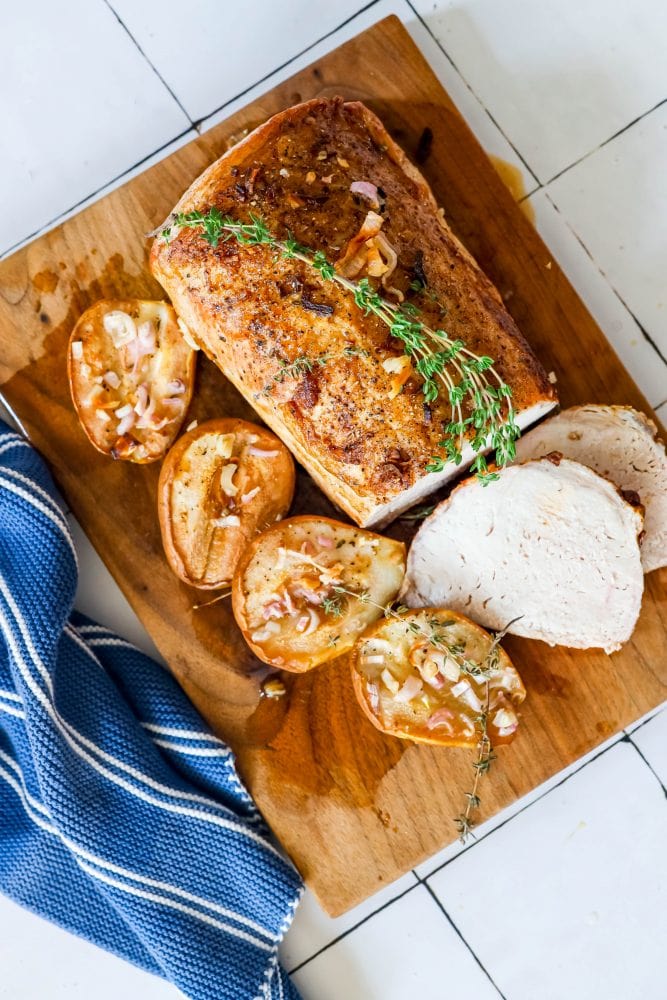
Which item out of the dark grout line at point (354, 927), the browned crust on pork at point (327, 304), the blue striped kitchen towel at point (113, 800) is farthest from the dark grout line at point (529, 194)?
the dark grout line at point (354, 927)

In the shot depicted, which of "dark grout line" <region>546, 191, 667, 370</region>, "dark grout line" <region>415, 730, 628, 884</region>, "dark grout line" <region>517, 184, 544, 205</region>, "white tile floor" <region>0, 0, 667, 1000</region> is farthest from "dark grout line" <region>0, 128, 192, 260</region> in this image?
"dark grout line" <region>415, 730, 628, 884</region>

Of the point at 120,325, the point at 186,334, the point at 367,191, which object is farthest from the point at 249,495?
the point at 367,191

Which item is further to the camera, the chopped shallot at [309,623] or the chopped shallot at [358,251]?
the chopped shallot at [309,623]

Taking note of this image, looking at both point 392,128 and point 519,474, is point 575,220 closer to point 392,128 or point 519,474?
point 392,128

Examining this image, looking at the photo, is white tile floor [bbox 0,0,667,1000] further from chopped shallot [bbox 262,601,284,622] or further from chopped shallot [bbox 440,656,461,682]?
chopped shallot [bbox 440,656,461,682]

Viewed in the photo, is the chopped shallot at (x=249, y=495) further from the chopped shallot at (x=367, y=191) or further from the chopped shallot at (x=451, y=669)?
the chopped shallot at (x=367, y=191)
